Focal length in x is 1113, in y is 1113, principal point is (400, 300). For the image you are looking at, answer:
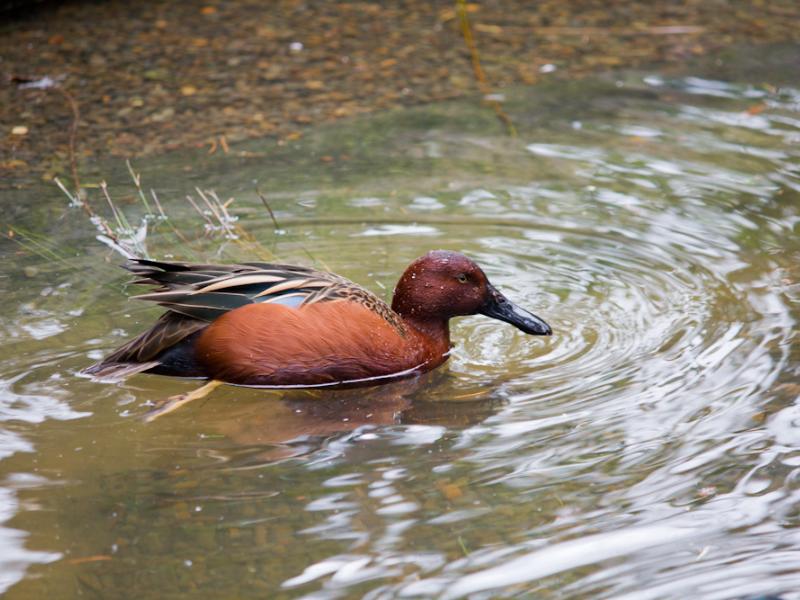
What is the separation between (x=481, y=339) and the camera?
6.29 m

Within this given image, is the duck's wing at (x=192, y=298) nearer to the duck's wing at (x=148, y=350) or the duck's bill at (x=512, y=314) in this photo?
the duck's wing at (x=148, y=350)

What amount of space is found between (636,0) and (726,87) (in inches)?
104

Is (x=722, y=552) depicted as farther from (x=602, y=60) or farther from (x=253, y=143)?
(x=602, y=60)

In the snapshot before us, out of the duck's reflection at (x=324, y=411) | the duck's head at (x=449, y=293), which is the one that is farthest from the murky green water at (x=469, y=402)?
the duck's head at (x=449, y=293)

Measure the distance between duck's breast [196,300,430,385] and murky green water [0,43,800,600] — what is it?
0.40 ft

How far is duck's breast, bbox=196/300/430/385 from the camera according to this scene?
543cm

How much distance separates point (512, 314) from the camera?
5945 mm

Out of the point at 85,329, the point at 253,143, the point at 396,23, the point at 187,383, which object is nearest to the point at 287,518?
the point at 187,383

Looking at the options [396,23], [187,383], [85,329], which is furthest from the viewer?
[396,23]

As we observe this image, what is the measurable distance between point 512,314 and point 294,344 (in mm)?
1228

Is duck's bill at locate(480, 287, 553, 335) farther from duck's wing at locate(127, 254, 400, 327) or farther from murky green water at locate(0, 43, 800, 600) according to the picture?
duck's wing at locate(127, 254, 400, 327)

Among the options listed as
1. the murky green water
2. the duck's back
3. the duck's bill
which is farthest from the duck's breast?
the duck's bill

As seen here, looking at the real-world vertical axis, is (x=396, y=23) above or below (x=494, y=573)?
above

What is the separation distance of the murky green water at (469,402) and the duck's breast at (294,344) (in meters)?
0.12
